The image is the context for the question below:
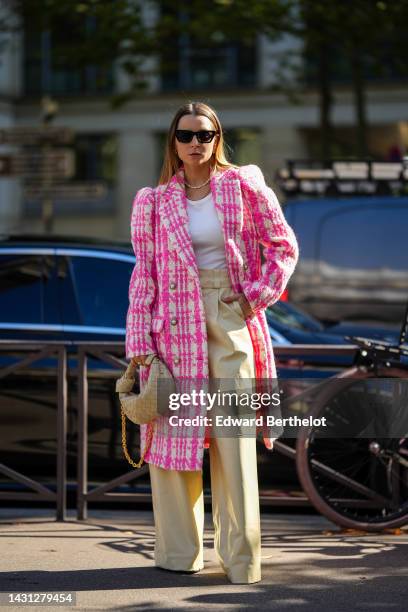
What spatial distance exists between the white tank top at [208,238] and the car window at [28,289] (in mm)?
2337

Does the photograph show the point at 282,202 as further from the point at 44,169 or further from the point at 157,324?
the point at 157,324

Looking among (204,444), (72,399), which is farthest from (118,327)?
(204,444)

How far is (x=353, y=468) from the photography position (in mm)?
6816

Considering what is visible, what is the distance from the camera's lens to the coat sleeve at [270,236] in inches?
215

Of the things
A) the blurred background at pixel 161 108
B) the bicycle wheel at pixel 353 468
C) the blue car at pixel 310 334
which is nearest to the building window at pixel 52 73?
the blurred background at pixel 161 108

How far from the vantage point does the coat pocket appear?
5.48 metres

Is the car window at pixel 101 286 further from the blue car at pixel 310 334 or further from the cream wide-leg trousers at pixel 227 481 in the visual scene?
the cream wide-leg trousers at pixel 227 481

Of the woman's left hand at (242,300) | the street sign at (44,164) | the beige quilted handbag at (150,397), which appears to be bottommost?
the beige quilted handbag at (150,397)

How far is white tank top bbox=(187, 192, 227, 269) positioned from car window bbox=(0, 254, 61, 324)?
92.0 inches

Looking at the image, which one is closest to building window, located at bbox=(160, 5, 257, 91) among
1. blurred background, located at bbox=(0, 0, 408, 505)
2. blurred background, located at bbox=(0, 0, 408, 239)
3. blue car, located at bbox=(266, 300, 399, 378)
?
blurred background, located at bbox=(0, 0, 408, 239)

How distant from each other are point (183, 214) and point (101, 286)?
93.0 inches

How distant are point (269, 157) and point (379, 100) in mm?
3240

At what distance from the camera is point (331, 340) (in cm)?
789

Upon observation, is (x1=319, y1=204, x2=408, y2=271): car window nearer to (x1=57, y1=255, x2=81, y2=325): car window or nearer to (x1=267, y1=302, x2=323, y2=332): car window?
(x1=267, y1=302, x2=323, y2=332): car window
